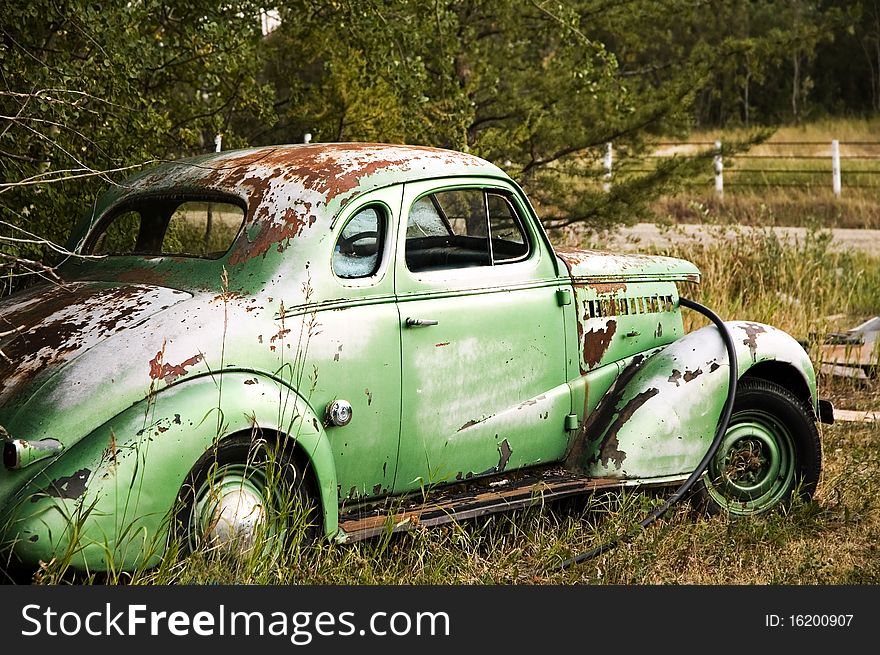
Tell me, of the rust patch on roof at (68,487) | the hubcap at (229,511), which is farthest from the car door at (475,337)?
the rust patch on roof at (68,487)

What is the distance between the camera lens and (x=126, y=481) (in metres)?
3.57

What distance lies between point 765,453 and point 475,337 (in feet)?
5.73

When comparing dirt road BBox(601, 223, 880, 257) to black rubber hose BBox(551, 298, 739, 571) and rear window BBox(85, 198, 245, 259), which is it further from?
rear window BBox(85, 198, 245, 259)

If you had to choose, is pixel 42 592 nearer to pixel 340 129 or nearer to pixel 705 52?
pixel 340 129

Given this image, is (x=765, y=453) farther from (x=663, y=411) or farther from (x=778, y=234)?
(x=778, y=234)

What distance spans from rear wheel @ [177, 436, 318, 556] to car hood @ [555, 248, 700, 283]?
A: 1755 mm

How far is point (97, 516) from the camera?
3525 mm

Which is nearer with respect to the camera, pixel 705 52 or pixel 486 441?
pixel 486 441

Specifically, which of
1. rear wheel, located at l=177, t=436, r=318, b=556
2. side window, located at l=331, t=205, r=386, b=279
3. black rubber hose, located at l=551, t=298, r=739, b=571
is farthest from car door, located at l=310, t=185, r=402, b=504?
black rubber hose, located at l=551, t=298, r=739, b=571

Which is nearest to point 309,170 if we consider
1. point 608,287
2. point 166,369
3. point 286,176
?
point 286,176

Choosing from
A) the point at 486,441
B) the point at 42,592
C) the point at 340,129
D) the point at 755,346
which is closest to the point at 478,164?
the point at 486,441

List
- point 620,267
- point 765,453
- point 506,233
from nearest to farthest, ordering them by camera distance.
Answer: point 506,233
point 620,267
point 765,453

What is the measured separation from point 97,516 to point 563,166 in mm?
7854

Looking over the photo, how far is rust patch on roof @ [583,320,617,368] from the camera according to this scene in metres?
5.11
